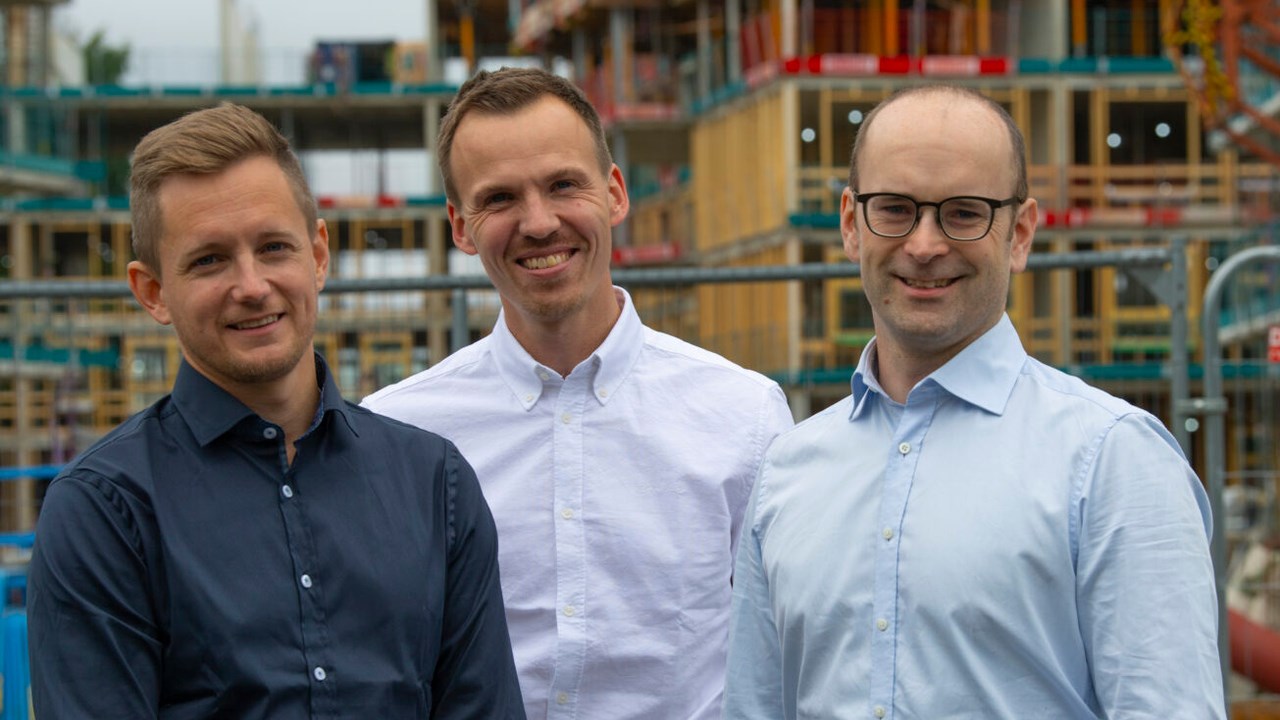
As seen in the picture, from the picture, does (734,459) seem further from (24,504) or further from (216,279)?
(24,504)

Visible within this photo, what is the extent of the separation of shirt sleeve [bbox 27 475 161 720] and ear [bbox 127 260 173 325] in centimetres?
36

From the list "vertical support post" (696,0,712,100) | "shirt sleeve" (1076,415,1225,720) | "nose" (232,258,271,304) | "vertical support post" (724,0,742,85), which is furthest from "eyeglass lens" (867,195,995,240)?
"vertical support post" (696,0,712,100)

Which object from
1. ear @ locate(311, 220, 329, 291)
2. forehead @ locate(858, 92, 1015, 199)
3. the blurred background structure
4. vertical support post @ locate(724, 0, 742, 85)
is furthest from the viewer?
vertical support post @ locate(724, 0, 742, 85)

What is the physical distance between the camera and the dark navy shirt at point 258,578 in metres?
2.69

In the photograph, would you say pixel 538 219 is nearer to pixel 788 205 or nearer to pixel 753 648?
pixel 753 648

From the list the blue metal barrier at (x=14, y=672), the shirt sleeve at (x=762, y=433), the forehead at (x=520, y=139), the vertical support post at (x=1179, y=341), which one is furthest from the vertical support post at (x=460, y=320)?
the forehead at (x=520, y=139)

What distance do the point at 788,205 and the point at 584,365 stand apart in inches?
1210

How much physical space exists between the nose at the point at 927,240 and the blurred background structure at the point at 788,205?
315cm

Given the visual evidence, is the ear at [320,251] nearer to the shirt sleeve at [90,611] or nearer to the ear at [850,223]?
the shirt sleeve at [90,611]

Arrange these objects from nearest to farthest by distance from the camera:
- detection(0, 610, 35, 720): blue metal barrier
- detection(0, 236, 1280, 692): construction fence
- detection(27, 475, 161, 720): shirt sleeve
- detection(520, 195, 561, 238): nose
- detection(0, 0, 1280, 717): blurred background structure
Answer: detection(27, 475, 161, 720): shirt sleeve → detection(520, 195, 561, 238): nose → detection(0, 610, 35, 720): blue metal barrier → detection(0, 236, 1280, 692): construction fence → detection(0, 0, 1280, 717): blurred background structure

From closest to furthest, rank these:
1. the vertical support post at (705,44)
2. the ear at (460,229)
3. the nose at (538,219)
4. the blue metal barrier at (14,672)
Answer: the nose at (538,219), the ear at (460,229), the blue metal barrier at (14,672), the vertical support post at (705,44)

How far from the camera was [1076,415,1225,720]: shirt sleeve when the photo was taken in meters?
2.65

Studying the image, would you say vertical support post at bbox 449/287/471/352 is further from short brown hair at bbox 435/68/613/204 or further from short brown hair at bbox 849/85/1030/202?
short brown hair at bbox 849/85/1030/202

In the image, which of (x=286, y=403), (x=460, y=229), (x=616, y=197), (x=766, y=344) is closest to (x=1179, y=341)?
(x=616, y=197)
